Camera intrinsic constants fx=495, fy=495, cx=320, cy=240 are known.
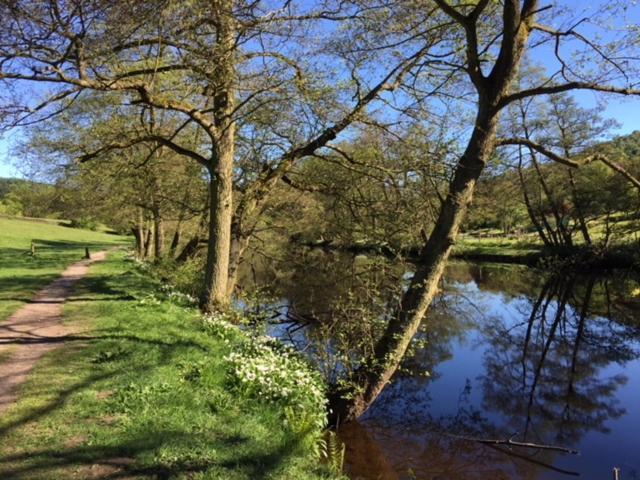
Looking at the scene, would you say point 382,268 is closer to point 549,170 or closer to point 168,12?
point 168,12

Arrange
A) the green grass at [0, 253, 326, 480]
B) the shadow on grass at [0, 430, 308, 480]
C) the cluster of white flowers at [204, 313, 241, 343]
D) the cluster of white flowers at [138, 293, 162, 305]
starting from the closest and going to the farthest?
the shadow on grass at [0, 430, 308, 480] < the green grass at [0, 253, 326, 480] < the cluster of white flowers at [204, 313, 241, 343] < the cluster of white flowers at [138, 293, 162, 305]

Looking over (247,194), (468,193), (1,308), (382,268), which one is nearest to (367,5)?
(468,193)

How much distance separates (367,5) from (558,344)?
1261 centimetres

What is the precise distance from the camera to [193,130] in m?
17.0

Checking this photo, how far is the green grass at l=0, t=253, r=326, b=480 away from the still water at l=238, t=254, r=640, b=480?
2264 millimetres

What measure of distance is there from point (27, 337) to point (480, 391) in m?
9.52

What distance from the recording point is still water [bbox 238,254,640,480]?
26.5 feet

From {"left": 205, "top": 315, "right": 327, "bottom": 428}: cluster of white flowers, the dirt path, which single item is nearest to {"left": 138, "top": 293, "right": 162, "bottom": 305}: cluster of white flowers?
the dirt path

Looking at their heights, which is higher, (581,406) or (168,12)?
(168,12)

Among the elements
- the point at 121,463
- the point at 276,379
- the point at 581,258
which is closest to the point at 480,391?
the point at 276,379

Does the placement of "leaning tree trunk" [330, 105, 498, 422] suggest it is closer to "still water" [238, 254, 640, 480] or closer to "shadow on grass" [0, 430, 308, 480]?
"still water" [238, 254, 640, 480]

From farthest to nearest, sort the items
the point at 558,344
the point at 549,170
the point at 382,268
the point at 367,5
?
the point at 549,170
the point at 558,344
the point at 382,268
the point at 367,5

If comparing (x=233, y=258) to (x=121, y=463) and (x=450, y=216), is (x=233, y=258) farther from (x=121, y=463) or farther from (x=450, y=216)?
(x=121, y=463)

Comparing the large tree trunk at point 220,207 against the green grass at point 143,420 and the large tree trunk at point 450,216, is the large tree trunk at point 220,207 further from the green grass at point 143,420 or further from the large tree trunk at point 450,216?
the large tree trunk at point 450,216
